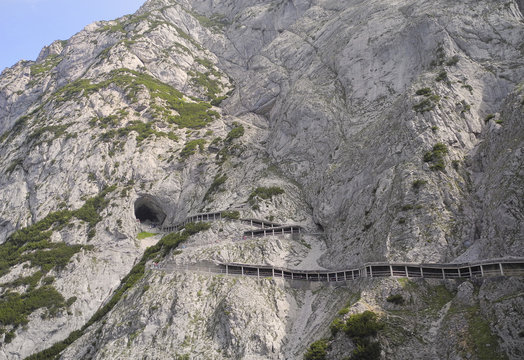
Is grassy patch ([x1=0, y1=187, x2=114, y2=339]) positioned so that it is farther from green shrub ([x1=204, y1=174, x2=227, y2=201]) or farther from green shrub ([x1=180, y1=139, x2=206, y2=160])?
green shrub ([x1=204, y1=174, x2=227, y2=201])

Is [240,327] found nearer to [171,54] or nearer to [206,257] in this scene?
[206,257]

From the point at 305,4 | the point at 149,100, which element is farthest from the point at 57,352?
the point at 305,4

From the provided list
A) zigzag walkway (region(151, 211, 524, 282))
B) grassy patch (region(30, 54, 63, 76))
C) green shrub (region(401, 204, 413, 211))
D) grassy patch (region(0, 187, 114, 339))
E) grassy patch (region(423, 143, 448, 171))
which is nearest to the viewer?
zigzag walkway (region(151, 211, 524, 282))

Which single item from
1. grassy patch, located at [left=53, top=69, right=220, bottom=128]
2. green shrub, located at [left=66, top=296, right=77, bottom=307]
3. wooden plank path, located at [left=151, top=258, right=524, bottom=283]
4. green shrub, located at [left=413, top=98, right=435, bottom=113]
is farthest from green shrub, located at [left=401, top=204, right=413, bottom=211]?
grassy patch, located at [left=53, top=69, right=220, bottom=128]

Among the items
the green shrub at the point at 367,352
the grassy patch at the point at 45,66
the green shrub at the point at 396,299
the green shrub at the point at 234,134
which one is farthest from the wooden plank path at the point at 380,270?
the grassy patch at the point at 45,66

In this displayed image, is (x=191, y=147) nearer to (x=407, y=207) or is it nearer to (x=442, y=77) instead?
(x=442, y=77)

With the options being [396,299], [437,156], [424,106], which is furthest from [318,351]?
[424,106]
